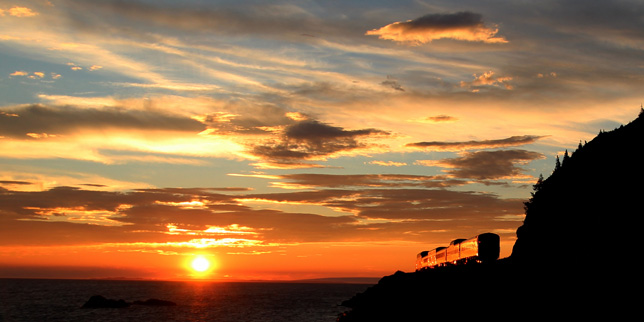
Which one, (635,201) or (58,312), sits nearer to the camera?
(635,201)

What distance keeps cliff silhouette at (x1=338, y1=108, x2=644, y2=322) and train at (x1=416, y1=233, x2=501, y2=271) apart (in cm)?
206

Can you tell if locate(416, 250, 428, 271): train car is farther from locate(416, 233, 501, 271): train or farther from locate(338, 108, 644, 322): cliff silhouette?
locate(338, 108, 644, 322): cliff silhouette

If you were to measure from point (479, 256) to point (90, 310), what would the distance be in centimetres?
10325

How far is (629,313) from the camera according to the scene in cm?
3459

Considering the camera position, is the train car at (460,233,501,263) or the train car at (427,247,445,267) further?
the train car at (427,247,445,267)

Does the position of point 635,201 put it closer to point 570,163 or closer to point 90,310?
point 570,163

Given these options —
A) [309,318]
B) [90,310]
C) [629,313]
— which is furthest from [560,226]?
[90,310]

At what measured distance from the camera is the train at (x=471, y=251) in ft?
201

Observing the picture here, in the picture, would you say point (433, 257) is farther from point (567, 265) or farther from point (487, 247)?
point (567, 265)

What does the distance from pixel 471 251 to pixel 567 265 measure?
18645mm

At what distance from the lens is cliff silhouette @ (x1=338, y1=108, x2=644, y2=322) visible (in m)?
39.2

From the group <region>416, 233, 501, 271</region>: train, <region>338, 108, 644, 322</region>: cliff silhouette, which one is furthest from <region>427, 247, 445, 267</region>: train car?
<region>338, 108, 644, 322</region>: cliff silhouette

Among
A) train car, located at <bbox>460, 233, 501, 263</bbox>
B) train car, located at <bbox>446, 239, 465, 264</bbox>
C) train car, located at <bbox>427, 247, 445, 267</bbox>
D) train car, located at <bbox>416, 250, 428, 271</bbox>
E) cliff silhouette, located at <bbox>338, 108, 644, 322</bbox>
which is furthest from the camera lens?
train car, located at <bbox>416, 250, 428, 271</bbox>

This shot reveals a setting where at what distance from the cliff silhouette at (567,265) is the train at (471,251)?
81.0 inches
